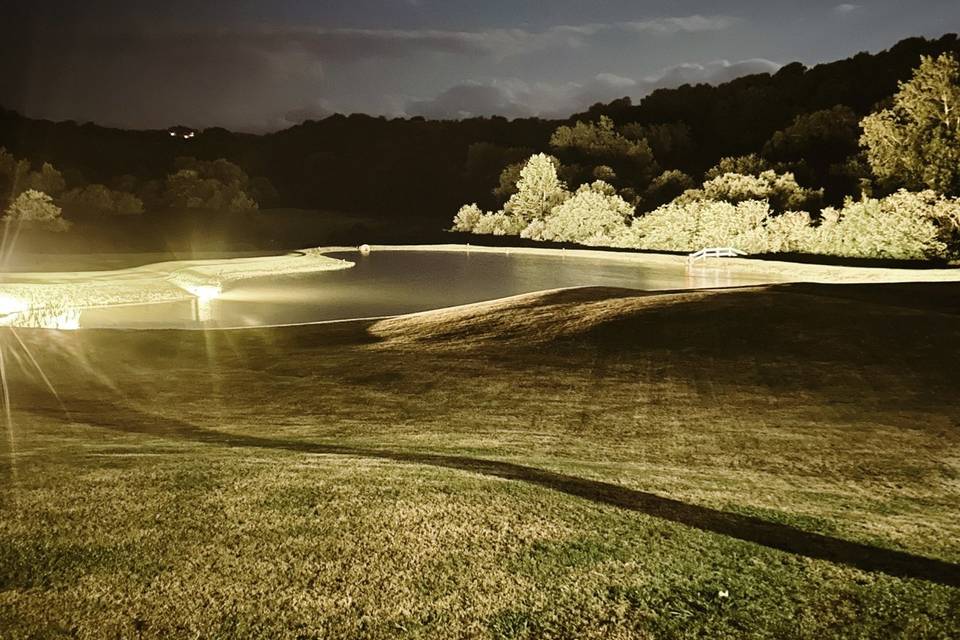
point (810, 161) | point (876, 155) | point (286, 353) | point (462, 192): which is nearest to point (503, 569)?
point (286, 353)

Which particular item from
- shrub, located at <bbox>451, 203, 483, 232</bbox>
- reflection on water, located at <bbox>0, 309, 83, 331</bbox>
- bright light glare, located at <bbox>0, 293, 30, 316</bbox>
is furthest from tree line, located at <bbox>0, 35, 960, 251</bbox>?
bright light glare, located at <bbox>0, 293, 30, 316</bbox>

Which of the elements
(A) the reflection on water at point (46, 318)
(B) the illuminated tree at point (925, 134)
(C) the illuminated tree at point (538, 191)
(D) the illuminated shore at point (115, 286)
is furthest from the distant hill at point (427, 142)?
(A) the reflection on water at point (46, 318)

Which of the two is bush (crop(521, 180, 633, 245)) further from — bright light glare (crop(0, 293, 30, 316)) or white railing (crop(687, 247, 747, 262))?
bright light glare (crop(0, 293, 30, 316))

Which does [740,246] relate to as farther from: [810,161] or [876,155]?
[810,161]

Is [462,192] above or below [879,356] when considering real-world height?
above

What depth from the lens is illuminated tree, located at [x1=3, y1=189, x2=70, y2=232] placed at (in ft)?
181

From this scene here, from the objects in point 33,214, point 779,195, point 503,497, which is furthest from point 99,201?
point 503,497

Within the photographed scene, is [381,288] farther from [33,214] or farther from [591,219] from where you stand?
[33,214]

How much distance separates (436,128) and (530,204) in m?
63.9

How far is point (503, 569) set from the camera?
3955 mm

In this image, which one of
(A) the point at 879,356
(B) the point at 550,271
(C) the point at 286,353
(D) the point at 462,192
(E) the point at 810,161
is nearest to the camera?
(A) the point at 879,356

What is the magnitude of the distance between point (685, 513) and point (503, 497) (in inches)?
49.7

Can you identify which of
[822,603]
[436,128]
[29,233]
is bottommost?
[822,603]

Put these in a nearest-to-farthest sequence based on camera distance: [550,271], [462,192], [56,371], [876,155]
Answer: [56,371], [550,271], [876,155], [462,192]
